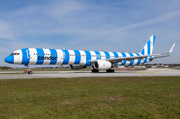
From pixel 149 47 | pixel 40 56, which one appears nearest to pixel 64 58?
pixel 40 56

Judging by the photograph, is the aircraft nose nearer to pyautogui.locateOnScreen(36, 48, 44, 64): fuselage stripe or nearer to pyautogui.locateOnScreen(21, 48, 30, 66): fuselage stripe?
pyautogui.locateOnScreen(21, 48, 30, 66): fuselage stripe

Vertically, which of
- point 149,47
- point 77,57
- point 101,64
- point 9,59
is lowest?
point 101,64

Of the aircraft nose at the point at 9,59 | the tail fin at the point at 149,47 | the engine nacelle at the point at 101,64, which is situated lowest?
the engine nacelle at the point at 101,64

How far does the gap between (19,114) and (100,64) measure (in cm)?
2431

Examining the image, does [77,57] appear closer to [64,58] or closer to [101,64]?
[64,58]

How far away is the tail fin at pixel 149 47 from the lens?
40.8m

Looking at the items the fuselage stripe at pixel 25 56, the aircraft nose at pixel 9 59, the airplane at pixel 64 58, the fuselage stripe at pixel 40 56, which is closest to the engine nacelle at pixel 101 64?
the airplane at pixel 64 58

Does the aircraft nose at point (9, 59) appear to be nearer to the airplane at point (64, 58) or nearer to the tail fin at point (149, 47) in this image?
the airplane at point (64, 58)

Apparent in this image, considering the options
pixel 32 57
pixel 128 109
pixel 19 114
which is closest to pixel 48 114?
pixel 19 114

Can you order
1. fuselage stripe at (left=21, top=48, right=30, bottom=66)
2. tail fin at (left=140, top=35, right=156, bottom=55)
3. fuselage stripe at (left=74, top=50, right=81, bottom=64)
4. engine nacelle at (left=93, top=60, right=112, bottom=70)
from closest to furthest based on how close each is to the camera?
fuselage stripe at (left=21, top=48, right=30, bottom=66) → engine nacelle at (left=93, top=60, right=112, bottom=70) → fuselage stripe at (left=74, top=50, right=81, bottom=64) → tail fin at (left=140, top=35, right=156, bottom=55)

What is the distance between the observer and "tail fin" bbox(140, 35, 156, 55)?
4081cm

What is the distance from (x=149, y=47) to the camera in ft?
135

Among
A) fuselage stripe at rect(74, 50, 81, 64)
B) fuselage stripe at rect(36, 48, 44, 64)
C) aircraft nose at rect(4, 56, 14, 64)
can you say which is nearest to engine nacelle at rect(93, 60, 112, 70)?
fuselage stripe at rect(74, 50, 81, 64)

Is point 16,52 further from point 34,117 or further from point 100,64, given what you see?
point 34,117
